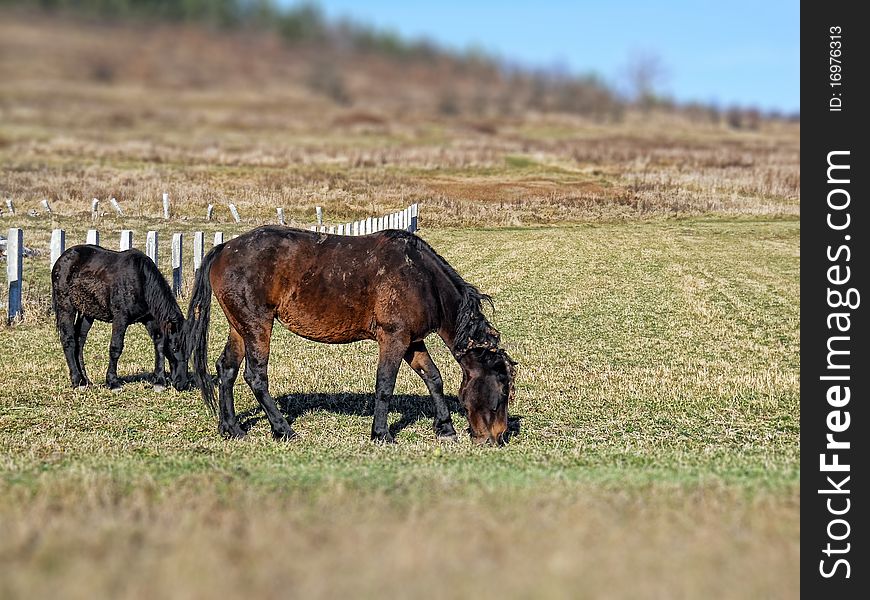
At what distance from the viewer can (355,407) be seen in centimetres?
1342

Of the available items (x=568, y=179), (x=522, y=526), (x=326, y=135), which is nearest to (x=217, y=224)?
(x=568, y=179)

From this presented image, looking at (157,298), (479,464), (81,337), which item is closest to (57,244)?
(81,337)

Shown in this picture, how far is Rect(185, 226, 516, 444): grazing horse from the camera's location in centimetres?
1118

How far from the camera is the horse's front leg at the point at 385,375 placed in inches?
440

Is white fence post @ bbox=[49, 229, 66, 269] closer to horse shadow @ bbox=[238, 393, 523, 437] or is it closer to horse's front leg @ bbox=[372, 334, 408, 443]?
horse shadow @ bbox=[238, 393, 523, 437]

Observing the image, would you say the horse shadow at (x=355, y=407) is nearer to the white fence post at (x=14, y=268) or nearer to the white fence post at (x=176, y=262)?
the white fence post at (x=14, y=268)

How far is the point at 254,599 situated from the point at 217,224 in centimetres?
3099

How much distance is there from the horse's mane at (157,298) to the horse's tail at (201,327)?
285 cm

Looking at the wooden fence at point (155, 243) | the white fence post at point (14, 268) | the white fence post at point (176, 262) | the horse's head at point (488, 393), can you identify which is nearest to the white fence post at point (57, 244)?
the wooden fence at point (155, 243)

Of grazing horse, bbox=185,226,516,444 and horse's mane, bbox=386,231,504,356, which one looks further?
grazing horse, bbox=185,226,516,444

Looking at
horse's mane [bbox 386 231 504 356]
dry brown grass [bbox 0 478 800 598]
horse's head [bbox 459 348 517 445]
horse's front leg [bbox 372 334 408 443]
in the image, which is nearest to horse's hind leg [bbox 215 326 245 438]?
horse's front leg [bbox 372 334 408 443]

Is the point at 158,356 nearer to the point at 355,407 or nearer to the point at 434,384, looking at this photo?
the point at 355,407

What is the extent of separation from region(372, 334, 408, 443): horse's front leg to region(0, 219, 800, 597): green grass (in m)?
0.34

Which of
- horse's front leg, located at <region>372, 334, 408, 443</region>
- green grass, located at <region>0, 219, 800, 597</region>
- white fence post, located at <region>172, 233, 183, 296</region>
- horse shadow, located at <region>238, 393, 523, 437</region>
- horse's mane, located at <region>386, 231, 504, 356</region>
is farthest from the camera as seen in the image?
white fence post, located at <region>172, 233, 183, 296</region>
